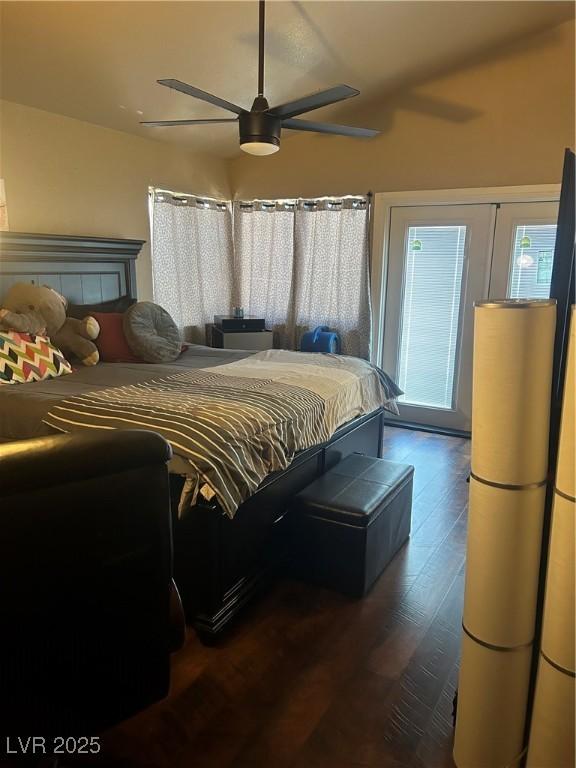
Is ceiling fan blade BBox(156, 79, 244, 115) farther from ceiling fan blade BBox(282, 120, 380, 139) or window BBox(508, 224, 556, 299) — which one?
window BBox(508, 224, 556, 299)

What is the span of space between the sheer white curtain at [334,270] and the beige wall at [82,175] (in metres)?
1.16

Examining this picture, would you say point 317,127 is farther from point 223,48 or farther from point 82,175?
point 82,175

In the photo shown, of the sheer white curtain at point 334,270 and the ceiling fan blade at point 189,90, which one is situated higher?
the ceiling fan blade at point 189,90

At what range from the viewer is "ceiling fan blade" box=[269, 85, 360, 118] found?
2.36 metres

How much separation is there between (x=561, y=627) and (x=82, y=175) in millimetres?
3990

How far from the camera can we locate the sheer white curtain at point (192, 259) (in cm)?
474

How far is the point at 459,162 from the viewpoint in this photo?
168 inches

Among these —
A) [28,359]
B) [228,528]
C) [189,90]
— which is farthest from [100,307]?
[228,528]

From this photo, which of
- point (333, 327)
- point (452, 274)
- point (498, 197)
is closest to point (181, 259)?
point (333, 327)

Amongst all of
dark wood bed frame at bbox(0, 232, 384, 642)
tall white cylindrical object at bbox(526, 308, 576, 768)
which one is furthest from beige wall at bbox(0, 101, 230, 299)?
tall white cylindrical object at bbox(526, 308, 576, 768)

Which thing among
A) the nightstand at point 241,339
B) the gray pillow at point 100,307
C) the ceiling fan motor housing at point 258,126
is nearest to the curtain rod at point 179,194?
the gray pillow at point 100,307

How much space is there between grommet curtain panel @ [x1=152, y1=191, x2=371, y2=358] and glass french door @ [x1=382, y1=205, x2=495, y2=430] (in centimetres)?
28

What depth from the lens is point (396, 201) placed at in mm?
4598

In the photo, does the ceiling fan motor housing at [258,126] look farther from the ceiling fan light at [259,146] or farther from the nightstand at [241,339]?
the nightstand at [241,339]
